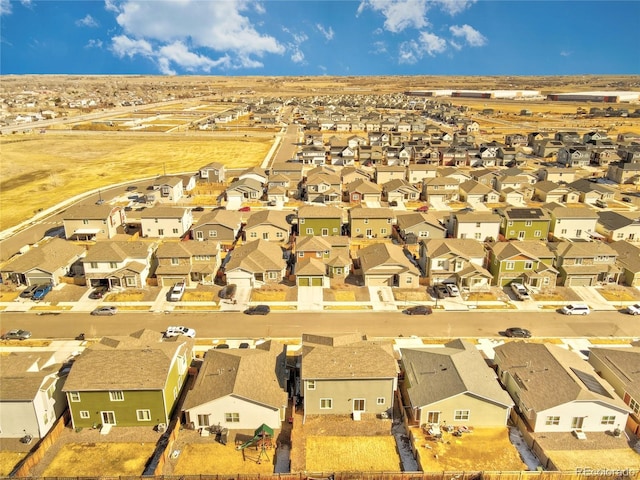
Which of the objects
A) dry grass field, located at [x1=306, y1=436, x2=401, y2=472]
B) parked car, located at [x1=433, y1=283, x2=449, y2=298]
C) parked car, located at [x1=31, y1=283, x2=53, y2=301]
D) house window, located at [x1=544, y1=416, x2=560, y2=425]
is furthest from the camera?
parked car, located at [x1=433, y1=283, x2=449, y2=298]

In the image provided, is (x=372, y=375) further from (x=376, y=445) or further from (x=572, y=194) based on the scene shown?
(x=572, y=194)

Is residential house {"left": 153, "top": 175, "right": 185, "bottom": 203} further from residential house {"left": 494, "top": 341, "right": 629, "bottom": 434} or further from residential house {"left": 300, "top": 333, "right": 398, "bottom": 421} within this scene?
residential house {"left": 494, "top": 341, "right": 629, "bottom": 434}

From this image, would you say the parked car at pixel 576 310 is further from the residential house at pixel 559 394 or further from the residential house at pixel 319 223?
the residential house at pixel 319 223

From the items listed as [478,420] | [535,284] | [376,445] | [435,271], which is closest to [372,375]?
[376,445]

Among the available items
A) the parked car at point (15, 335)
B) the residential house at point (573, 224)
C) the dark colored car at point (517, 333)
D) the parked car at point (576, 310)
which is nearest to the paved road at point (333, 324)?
the parked car at point (576, 310)

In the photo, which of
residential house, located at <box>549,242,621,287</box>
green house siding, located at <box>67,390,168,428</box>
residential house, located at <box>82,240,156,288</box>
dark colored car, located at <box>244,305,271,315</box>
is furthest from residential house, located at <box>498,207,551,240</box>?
green house siding, located at <box>67,390,168,428</box>
